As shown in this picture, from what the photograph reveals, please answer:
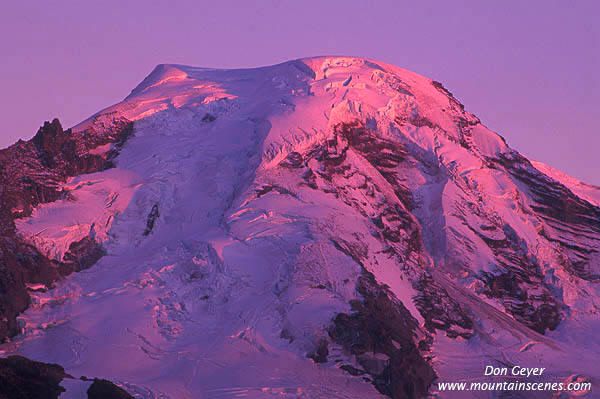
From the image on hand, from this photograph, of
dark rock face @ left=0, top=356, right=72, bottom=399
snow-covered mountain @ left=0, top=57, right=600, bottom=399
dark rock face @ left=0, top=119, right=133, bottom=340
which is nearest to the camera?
dark rock face @ left=0, top=356, right=72, bottom=399

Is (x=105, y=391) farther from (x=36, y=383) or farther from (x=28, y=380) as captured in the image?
(x=28, y=380)

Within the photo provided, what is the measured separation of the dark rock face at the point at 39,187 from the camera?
47963 mm

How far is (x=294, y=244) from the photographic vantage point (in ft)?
169

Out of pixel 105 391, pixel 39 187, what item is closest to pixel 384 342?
pixel 105 391

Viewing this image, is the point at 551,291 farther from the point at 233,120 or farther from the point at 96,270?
the point at 96,270

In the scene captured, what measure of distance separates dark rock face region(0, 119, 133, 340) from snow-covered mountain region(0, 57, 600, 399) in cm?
13

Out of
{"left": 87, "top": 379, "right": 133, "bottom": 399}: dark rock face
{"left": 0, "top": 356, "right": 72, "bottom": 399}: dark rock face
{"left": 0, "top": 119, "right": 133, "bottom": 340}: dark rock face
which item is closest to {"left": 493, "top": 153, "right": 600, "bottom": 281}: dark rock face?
{"left": 0, "top": 119, "right": 133, "bottom": 340}: dark rock face

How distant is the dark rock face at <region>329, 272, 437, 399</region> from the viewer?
44.7 meters

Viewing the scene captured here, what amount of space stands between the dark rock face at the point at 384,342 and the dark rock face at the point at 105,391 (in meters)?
12.6

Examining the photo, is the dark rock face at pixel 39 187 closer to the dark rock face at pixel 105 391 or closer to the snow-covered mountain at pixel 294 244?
the snow-covered mountain at pixel 294 244

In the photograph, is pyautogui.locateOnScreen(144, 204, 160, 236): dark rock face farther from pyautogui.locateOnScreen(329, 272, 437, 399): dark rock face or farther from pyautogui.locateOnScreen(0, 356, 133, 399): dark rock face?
pyautogui.locateOnScreen(0, 356, 133, 399): dark rock face

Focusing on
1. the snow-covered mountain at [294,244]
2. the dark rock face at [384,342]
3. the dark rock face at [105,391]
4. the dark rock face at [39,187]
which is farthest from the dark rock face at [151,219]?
the dark rock face at [105,391]

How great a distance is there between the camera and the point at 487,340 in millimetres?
51844

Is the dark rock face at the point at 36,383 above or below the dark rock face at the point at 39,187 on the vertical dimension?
below
